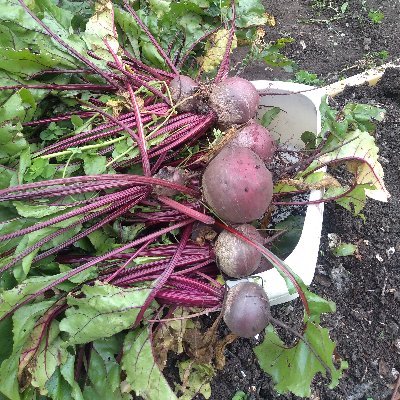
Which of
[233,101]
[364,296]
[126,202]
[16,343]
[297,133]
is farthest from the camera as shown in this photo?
[297,133]

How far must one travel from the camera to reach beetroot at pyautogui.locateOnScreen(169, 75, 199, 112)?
6.44 feet

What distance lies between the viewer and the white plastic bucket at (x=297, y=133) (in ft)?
5.67

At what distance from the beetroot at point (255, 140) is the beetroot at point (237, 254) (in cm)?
31

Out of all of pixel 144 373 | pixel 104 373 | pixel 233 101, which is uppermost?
pixel 233 101

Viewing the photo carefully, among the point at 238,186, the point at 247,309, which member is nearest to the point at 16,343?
the point at 247,309

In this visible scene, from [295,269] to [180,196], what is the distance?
523 mm

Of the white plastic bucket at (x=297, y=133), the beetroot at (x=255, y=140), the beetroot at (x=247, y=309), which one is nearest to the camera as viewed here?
the beetroot at (x=247, y=309)

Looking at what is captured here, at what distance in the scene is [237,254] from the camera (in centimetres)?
169

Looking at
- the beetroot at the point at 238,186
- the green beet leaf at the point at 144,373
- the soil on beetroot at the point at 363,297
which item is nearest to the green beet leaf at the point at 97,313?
the green beet leaf at the point at 144,373

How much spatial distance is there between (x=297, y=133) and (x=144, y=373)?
1305 millimetres

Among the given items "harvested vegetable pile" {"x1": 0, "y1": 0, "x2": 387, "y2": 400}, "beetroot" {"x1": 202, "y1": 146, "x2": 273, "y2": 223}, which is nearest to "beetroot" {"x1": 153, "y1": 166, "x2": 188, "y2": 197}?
"harvested vegetable pile" {"x1": 0, "y1": 0, "x2": 387, "y2": 400}

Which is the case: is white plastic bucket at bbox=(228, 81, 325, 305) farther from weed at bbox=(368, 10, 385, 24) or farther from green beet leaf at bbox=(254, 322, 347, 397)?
weed at bbox=(368, 10, 385, 24)

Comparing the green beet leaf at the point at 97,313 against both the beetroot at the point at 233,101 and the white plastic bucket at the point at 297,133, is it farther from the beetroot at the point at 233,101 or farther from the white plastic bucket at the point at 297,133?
the beetroot at the point at 233,101

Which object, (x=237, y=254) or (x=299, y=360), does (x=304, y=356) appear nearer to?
(x=299, y=360)
